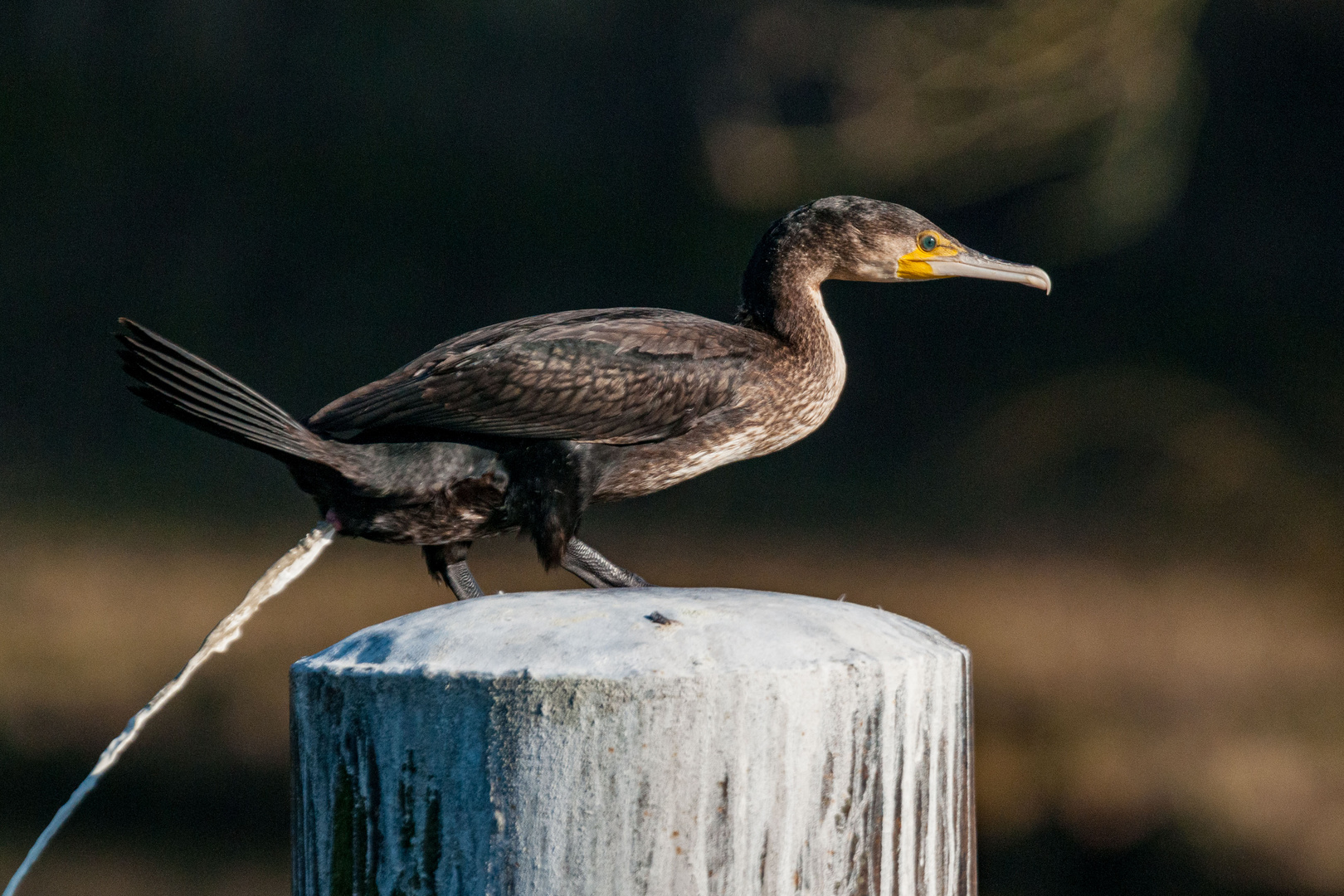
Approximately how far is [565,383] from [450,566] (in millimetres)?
517

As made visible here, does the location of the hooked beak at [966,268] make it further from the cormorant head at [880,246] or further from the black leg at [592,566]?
the black leg at [592,566]

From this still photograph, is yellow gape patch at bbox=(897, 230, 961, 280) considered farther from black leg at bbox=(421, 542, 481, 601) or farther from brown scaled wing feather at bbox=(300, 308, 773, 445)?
black leg at bbox=(421, 542, 481, 601)

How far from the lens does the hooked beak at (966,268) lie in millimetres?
3061

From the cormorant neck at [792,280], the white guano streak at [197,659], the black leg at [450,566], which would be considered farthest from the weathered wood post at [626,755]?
the cormorant neck at [792,280]

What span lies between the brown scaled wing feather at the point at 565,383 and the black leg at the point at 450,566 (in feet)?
1.17

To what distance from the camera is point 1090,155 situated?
23.5 feet

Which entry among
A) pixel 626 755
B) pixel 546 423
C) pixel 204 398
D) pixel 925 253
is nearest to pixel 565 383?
pixel 546 423

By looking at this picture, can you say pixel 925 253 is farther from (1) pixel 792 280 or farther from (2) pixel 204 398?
(2) pixel 204 398

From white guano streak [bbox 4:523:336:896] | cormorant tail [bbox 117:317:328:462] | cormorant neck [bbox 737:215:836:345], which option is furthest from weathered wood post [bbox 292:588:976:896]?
cormorant neck [bbox 737:215:836:345]

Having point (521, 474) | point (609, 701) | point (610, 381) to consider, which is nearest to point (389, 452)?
point (521, 474)

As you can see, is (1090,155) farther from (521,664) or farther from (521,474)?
(521,664)

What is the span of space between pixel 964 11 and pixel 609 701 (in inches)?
239

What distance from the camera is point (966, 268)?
10.0 ft

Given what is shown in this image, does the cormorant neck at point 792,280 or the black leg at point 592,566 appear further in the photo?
the cormorant neck at point 792,280
